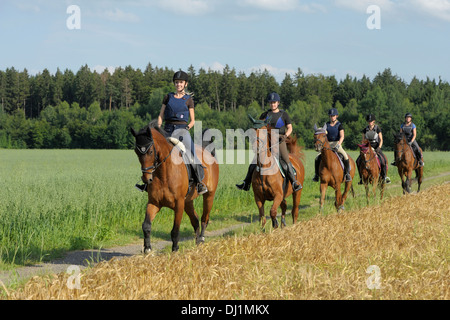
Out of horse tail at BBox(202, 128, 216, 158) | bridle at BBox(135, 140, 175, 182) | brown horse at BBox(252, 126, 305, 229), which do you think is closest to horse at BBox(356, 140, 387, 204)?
brown horse at BBox(252, 126, 305, 229)

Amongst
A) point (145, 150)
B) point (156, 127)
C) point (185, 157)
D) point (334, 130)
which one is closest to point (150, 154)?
point (145, 150)

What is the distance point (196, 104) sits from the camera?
120062mm

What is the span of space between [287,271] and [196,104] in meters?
115

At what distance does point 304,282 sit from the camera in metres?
5.39

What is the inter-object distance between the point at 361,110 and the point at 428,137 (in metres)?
15.3

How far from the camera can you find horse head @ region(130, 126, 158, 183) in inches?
322

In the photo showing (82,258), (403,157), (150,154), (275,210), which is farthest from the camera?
(403,157)

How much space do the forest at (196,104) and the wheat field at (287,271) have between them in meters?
70.7

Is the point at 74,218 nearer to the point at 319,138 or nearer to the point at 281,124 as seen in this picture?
the point at 281,124

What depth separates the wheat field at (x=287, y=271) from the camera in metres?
5.15

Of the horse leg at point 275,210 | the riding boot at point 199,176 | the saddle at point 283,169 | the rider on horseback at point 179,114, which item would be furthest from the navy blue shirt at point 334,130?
the rider on horseback at point 179,114

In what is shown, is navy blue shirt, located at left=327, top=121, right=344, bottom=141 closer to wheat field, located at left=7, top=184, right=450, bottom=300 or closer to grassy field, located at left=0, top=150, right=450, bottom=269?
grassy field, located at left=0, top=150, right=450, bottom=269

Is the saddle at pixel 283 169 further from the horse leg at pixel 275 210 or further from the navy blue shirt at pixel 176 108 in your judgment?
the navy blue shirt at pixel 176 108
